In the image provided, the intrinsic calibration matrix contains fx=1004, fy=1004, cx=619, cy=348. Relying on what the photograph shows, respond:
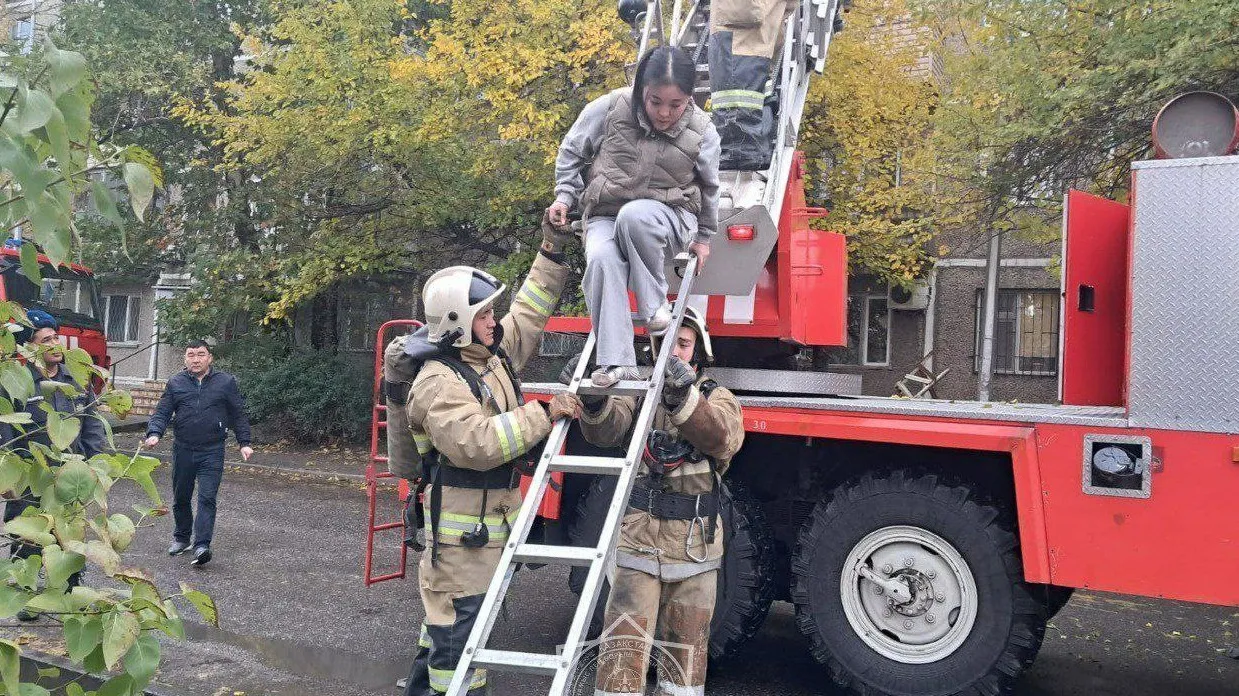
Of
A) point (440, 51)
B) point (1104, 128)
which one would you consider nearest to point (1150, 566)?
point (1104, 128)

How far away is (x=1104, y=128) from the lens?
936 cm

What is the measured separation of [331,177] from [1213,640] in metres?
12.1

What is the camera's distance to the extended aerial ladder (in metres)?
2.92

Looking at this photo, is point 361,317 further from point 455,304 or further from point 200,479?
point 455,304

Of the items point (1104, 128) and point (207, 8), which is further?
point (207, 8)

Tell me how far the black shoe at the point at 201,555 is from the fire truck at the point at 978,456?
3082 millimetres

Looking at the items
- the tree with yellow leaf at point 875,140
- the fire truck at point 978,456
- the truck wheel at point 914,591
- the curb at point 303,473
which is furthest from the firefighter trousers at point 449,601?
the curb at point 303,473

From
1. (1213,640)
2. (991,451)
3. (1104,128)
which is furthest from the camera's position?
(1104,128)

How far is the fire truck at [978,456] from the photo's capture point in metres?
4.20

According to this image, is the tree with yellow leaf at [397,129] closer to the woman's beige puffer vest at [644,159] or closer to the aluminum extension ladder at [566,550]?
the woman's beige puffer vest at [644,159]

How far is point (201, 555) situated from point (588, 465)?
568 centimetres

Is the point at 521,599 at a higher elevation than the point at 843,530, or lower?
lower

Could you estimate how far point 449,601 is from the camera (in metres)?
3.51

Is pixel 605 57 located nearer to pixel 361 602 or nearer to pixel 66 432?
pixel 361 602
